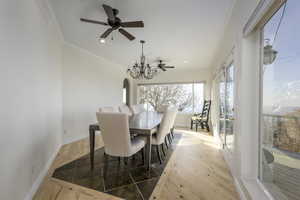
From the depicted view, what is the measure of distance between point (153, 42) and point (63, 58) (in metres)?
2.29

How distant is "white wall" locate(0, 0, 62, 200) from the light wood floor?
10.1 inches

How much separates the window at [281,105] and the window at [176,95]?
4745 millimetres

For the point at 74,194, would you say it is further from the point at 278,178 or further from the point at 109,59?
the point at 109,59

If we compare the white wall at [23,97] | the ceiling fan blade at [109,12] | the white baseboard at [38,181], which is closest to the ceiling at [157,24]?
the ceiling fan blade at [109,12]

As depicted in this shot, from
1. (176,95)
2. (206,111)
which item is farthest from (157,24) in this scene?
(176,95)

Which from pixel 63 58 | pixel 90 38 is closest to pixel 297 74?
pixel 90 38

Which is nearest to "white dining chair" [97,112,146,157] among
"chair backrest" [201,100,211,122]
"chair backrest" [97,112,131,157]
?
"chair backrest" [97,112,131,157]

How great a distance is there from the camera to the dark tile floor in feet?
5.93

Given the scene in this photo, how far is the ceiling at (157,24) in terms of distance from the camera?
7.02ft

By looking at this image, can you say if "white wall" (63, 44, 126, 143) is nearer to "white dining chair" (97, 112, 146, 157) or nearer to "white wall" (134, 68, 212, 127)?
"white dining chair" (97, 112, 146, 157)

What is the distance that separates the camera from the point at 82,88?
4.12 metres

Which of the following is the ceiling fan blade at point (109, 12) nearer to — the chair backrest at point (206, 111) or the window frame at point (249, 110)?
the window frame at point (249, 110)

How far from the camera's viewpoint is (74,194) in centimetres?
171

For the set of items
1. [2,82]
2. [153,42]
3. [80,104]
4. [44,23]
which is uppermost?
[153,42]
